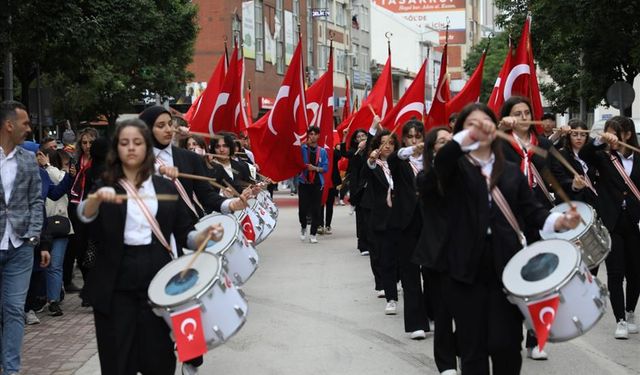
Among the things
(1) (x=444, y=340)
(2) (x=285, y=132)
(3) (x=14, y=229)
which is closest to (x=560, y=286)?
(1) (x=444, y=340)

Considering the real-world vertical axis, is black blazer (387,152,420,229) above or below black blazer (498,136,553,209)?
below

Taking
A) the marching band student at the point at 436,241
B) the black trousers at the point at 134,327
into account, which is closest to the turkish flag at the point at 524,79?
the marching band student at the point at 436,241

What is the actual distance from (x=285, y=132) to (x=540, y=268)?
11.0 meters

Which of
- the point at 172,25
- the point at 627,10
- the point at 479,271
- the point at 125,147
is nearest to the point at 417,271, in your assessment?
the point at 479,271

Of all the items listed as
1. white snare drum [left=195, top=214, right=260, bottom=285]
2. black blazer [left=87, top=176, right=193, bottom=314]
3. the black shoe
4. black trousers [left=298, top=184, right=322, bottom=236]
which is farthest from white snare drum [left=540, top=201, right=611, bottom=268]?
black trousers [left=298, top=184, right=322, bottom=236]

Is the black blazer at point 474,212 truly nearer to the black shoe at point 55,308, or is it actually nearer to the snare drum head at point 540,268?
the snare drum head at point 540,268

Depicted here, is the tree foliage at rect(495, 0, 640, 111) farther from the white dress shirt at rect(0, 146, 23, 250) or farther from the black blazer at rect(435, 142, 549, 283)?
the white dress shirt at rect(0, 146, 23, 250)

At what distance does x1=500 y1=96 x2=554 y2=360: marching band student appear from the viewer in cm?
693

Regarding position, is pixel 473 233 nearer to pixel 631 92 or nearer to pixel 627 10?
pixel 627 10

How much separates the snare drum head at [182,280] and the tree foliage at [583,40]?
13.7 meters

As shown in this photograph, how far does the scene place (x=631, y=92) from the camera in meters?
21.9

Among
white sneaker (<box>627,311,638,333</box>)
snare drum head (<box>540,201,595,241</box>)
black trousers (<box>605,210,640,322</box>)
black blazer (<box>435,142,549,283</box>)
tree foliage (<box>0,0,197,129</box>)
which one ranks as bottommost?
white sneaker (<box>627,311,638,333</box>)

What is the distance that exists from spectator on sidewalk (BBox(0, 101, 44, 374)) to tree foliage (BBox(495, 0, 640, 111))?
12.9 meters

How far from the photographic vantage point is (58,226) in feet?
34.0
